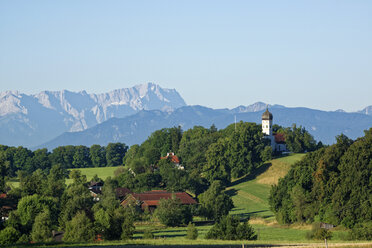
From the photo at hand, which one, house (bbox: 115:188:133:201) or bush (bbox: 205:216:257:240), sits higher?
house (bbox: 115:188:133:201)

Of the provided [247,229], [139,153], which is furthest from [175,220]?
[139,153]

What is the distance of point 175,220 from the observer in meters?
85.4

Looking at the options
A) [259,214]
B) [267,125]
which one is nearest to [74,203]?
[259,214]

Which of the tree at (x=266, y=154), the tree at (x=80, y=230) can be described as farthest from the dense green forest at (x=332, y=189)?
the tree at (x=266, y=154)

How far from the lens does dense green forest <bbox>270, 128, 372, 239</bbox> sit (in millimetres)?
78500

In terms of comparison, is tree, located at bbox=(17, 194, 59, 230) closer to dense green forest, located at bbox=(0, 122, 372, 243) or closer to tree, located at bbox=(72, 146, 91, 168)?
dense green forest, located at bbox=(0, 122, 372, 243)

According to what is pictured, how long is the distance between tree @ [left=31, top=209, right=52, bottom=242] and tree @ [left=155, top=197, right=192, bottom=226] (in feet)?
66.3

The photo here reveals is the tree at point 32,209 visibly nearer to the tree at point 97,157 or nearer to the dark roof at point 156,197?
the dark roof at point 156,197

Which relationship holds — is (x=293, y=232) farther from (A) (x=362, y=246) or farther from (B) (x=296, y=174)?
(A) (x=362, y=246)

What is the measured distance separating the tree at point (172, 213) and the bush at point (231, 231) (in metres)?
23.2

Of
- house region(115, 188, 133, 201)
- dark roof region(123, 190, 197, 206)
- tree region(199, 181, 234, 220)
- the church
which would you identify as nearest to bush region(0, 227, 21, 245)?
tree region(199, 181, 234, 220)

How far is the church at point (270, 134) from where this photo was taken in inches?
5433

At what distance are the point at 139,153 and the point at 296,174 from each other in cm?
7598

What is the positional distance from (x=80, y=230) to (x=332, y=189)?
38.1 meters
